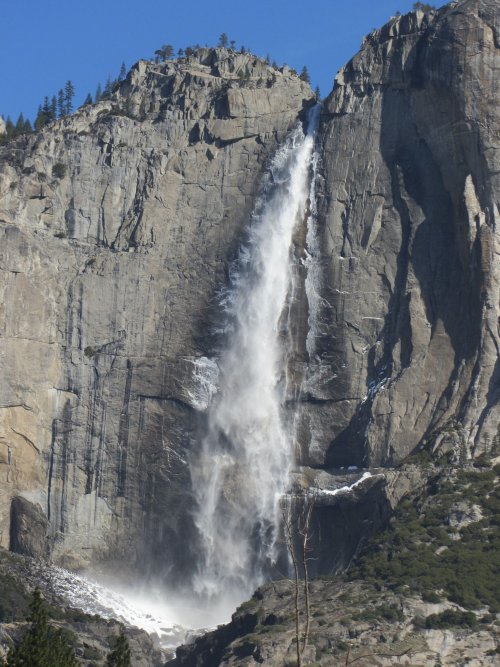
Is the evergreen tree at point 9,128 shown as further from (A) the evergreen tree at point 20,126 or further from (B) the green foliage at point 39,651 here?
(B) the green foliage at point 39,651

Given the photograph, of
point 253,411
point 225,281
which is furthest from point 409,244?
point 253,411

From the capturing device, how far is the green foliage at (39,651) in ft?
177

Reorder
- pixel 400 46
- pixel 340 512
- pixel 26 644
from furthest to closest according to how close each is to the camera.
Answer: pixel 400 46
pixel 340 512
pixel 26 644

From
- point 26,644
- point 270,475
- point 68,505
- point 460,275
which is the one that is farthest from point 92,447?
point 26,644

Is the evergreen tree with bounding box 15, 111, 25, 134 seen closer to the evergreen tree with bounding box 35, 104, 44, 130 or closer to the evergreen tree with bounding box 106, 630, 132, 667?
the evergreen tree with bounding box 35, 104, 44, 130

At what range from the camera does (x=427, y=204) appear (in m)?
101

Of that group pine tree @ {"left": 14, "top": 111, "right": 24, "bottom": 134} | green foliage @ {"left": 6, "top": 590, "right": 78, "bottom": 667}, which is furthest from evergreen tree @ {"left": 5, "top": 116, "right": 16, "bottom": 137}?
green foliage @ {"left": 6, "top": 590, "right": 78, "bottom": 667}

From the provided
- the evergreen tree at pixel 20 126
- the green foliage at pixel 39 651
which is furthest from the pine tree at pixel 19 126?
the green foliage at pixel 39 651

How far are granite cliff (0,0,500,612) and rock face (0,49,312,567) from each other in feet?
0.37

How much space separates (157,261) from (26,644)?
5274 cm

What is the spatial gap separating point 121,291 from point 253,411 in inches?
400

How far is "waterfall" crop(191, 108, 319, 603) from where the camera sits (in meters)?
101

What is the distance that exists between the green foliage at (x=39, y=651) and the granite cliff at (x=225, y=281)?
39525 mm

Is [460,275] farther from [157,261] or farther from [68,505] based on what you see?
[68,505]
